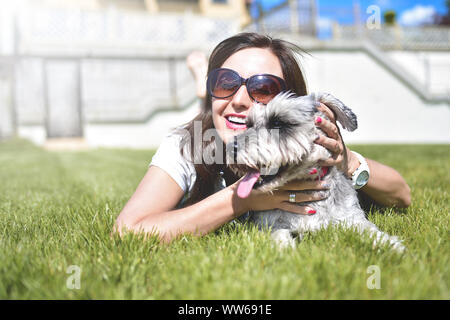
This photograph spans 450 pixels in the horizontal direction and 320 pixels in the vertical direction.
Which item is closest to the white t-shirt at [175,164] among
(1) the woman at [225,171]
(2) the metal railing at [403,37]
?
(1) the woman at [225,171]

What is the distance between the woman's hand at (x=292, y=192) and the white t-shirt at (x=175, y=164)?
0.55 metres

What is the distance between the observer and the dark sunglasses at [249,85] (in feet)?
8.97

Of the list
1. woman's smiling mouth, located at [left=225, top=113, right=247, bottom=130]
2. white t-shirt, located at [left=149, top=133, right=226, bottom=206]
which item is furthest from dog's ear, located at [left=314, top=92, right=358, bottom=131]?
white t-shirt, located at [left=149, top=133, right=226, bottom=206]

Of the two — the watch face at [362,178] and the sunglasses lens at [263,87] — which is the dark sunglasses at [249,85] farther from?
the watch face at [362,178]

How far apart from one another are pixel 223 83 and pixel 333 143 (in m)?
0.97

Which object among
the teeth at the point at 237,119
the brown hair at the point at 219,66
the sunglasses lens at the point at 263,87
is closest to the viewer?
the sunglasses lens at the point at 263,87

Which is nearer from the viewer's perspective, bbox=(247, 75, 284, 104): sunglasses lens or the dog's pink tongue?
the dog's pink tongue

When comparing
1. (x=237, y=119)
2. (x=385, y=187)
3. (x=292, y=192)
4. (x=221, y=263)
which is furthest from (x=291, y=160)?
(x=385, y=187)

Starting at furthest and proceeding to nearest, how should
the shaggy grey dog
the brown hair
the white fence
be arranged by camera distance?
1. the white fence
2. the brown hair
3. the shaggy grey dog

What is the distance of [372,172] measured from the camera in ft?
9.36

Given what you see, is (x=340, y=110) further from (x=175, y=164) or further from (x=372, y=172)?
(x=175, y=164)

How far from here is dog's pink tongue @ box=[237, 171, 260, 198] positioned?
93.0 inches

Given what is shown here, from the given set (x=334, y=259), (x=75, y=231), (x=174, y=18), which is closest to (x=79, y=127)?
(x=174, y=18)

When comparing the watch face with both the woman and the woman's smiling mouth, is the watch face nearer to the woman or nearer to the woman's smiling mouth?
the woman
